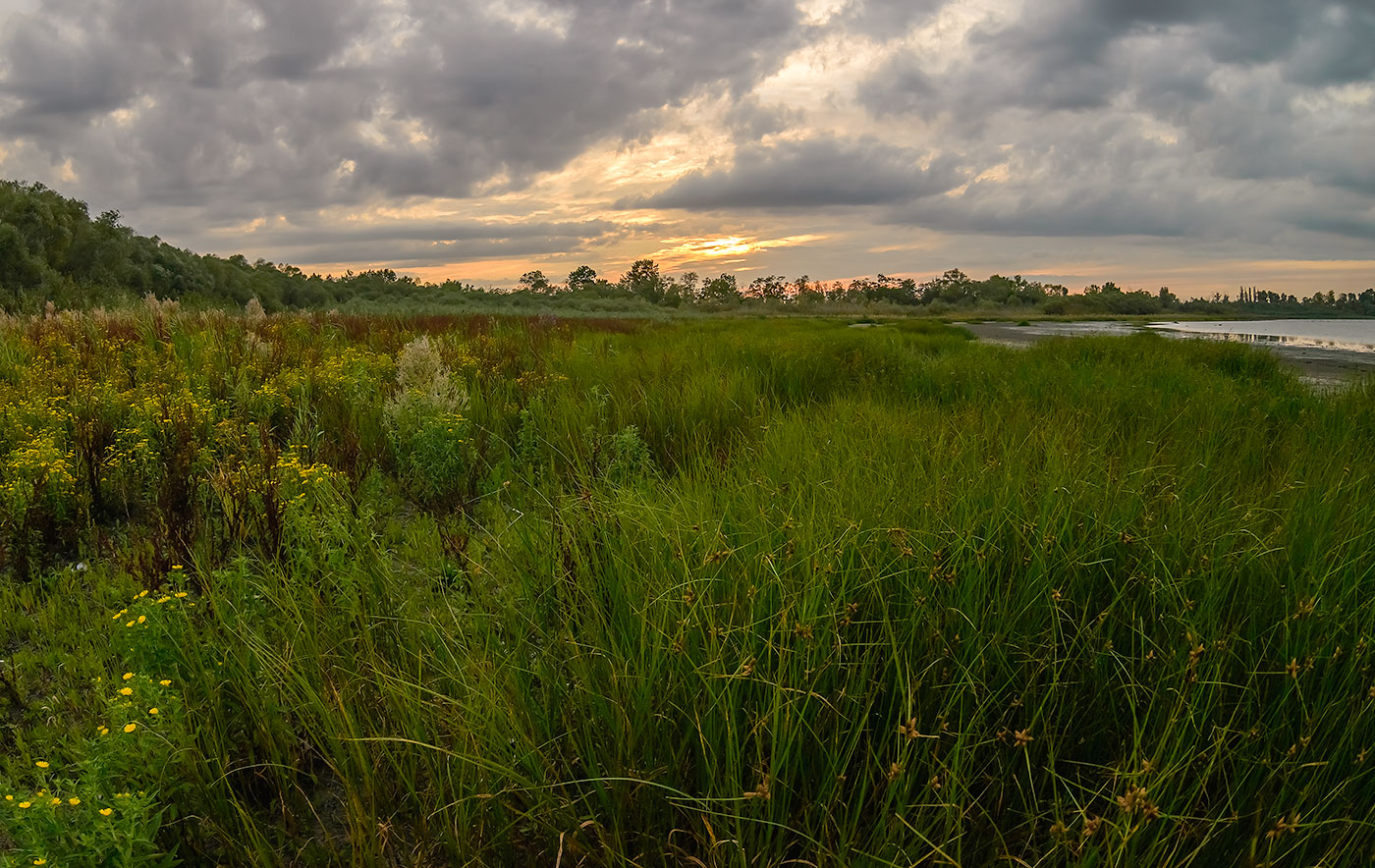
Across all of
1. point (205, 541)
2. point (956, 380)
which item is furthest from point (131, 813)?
point (956, 380)

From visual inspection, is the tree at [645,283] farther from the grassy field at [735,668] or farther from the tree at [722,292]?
the grassy field at [735,668]

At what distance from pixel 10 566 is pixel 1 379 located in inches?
178

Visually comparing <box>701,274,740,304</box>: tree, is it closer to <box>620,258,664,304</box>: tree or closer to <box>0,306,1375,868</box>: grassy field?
<box>620,258,664,304</box>: tree

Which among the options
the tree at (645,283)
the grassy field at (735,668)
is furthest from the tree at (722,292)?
the grassy field at (735,668)

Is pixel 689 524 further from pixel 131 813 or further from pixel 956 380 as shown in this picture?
pixel 956 380

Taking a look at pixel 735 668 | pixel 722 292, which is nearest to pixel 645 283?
pixel 722 292

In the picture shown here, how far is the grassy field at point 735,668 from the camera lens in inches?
57.1

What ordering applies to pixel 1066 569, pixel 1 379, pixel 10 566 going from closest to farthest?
1. pixel 1066 569
2. pixel 10 566
3. pixel 1 379

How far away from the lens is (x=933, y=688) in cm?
161

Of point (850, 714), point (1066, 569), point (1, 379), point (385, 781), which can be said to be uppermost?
point (1, 379)

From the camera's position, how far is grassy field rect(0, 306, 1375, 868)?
1.45 meters

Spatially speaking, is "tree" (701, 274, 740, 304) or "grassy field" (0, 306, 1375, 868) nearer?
"grassy field" (0, 306, 1375, 868)

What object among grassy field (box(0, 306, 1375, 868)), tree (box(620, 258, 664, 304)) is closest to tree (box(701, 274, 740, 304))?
tree (box(620, 258, 664, 304))

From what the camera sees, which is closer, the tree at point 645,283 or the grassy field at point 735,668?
the grassy field at point 735,668
